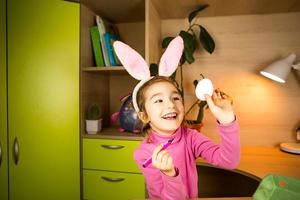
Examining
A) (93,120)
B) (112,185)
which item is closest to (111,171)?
(112,185)

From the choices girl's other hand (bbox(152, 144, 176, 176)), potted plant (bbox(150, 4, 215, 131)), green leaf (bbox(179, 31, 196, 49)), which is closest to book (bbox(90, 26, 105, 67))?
potted plant (bbox(150, 4, 215, 131))

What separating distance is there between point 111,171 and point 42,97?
1.96ft

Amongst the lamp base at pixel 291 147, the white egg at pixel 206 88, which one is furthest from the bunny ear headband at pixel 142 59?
the lamp base at pixel 291 147

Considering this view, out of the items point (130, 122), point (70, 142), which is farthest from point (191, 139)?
point (70, 142)

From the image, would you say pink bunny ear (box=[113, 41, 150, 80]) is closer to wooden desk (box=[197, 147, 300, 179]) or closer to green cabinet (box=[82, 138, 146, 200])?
green cabinet (box=[82, 138, 146, 200])

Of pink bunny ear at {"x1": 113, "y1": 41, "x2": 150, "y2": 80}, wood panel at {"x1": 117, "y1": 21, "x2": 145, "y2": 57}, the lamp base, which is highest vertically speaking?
wood panel at {"x1": 117, "y1": 21, "x2": 145, "y2": 57}

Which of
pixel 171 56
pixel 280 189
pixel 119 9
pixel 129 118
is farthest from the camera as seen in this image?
pixel 119 9

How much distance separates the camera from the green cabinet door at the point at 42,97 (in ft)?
4.19

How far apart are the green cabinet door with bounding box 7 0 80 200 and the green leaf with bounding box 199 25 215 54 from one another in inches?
31.2

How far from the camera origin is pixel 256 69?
Answer: 1.54 metres

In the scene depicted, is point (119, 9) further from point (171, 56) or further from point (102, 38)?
point (171, 56)

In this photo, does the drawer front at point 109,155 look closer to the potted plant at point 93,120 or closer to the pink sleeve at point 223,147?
the potted plant at point 93,120

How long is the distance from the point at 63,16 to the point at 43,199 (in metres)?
1.09

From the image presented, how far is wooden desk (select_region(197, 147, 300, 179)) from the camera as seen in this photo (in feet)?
3.51
